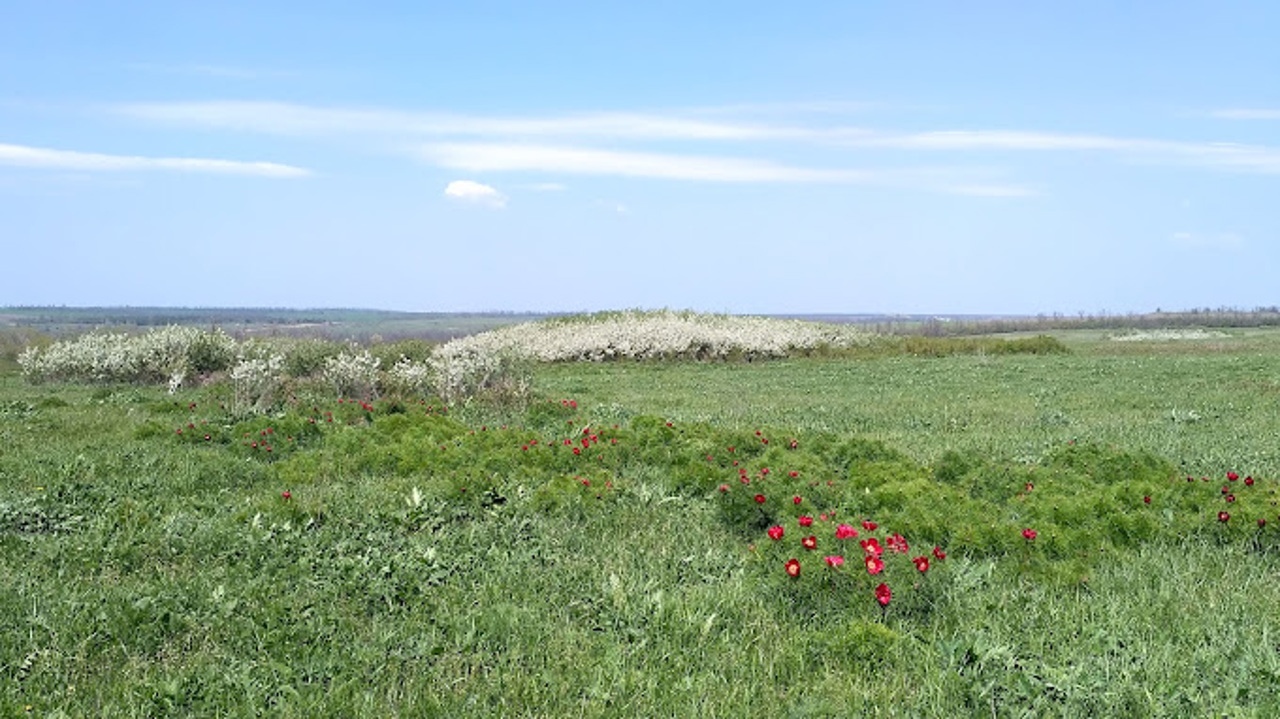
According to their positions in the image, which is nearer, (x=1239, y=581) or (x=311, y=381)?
(x=1239, y=581)

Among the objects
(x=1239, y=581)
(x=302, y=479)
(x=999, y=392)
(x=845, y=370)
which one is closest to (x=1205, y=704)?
(x=1239, y=581)

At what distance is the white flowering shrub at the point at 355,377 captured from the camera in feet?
63.8

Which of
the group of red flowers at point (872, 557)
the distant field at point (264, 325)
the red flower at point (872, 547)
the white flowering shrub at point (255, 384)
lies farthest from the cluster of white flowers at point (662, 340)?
the red flower at point (872, 547)

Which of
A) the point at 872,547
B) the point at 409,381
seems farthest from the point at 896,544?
the point at 409,381

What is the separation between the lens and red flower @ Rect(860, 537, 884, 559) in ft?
19.0

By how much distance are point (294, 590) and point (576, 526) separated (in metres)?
2.29

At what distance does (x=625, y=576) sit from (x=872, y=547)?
5.18 ft

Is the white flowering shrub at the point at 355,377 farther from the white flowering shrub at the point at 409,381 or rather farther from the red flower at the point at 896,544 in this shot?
the red flower at the point at 896,544

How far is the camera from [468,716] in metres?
4.50

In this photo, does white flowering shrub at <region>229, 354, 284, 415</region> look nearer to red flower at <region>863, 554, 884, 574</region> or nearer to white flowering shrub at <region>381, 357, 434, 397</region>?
white flowering shrub at <region>381, 357, 434, 397</region>

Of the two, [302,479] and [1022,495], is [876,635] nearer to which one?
[1022,495]

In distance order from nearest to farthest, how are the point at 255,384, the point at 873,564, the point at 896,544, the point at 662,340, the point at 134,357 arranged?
the point at 873,564, the point at 896,544, the point at 255,384, the point at 134,357, the point at 662,340

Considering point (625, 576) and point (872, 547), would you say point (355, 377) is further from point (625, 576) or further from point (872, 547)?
point (872, 547)

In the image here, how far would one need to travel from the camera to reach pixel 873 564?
5703 mm
